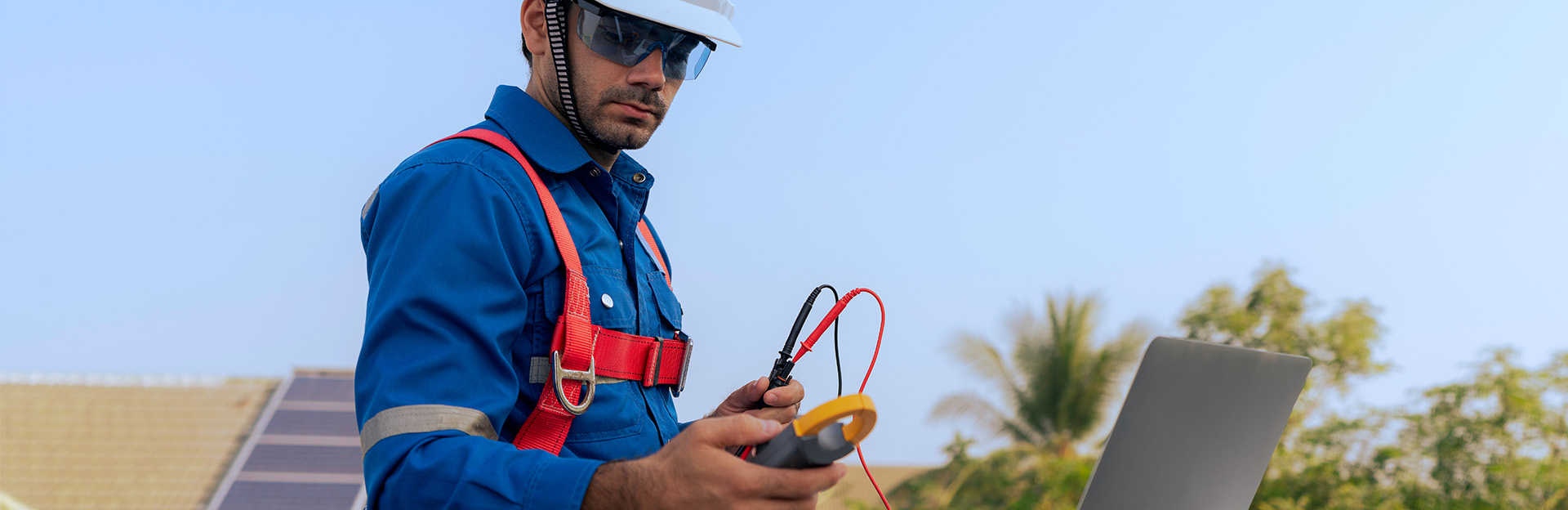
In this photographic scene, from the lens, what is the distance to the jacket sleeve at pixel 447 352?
116 cm

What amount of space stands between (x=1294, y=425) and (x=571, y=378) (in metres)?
20.6

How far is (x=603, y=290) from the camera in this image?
162 centimetres

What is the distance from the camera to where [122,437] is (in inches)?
1268

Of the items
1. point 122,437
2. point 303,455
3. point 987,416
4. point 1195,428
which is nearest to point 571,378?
point 1195,428

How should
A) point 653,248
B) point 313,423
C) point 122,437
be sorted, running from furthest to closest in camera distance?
1. point 122,437
2. point 313,423
3. point 653,248

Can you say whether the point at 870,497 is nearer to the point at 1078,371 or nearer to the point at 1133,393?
the point at 1078,371

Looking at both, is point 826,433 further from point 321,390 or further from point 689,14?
point 321,390

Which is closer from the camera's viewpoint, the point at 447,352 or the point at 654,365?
the point at 447,352

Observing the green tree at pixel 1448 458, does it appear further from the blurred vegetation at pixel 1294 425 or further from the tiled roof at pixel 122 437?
the tiled roof at pixel 122 437

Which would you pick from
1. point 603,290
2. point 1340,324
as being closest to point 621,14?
point 603,290

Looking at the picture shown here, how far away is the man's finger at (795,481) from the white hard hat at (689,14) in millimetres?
977

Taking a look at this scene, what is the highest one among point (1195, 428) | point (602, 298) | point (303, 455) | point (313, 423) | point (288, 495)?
point (1195, 428)

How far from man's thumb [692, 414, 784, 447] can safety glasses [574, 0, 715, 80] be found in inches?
35.8

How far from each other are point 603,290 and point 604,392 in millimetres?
169
